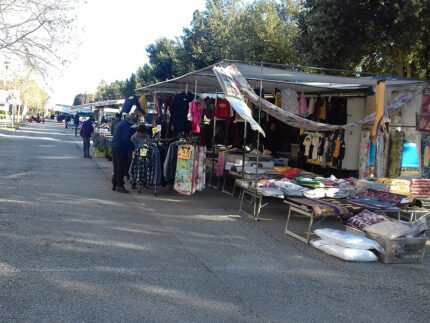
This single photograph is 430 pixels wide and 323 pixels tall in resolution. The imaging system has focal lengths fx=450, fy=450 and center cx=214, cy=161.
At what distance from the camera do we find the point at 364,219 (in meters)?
6.97

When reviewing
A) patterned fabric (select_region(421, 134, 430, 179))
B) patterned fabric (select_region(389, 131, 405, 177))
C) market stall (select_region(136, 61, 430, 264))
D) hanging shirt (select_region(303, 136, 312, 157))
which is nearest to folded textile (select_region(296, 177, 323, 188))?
market stall (select_region(136, 61, 430, 264))

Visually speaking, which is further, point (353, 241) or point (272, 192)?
point (272, 192)

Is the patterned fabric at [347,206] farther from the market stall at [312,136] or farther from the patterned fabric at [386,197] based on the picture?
the patterned fabric at [386,197]

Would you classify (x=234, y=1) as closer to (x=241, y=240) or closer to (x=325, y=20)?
(x=325, y=20)

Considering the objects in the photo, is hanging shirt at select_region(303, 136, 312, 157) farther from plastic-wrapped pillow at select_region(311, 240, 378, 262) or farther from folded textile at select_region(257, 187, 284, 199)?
plastic-wrapped pillow at select_region(311, 240, 378, 262)

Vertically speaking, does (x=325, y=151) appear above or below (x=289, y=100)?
below

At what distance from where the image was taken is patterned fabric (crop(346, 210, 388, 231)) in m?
6.86

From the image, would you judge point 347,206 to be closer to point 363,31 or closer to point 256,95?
point 256,95

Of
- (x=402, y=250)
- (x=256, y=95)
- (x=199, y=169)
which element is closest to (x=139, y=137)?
(x=199, y=169)

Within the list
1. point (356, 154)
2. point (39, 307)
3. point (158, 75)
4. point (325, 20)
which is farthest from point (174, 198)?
point (158, 75)

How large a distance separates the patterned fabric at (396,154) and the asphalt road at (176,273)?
3.31 meters

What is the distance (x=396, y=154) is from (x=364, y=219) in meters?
4.15

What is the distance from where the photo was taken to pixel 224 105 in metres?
12.4

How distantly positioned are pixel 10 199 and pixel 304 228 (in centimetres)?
582
